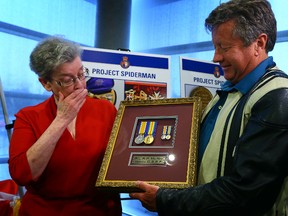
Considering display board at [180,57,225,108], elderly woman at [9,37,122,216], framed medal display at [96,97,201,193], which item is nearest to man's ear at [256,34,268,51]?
framed medal display at [96,97,201,193]

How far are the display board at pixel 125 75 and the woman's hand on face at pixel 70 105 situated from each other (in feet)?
2.12

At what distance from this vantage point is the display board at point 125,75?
214cm

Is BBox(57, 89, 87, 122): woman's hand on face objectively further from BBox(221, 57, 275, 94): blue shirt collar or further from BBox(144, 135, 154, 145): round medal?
BBox(221, 57, 275, 94): blue shirt collar

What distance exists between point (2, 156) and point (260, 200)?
337cm

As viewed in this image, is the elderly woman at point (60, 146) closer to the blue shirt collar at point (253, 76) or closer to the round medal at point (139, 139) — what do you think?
the round medal at point (139, 139)

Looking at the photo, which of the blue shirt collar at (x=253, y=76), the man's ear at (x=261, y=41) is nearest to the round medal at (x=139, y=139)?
the blue shirt collar at (x=253, y=76)

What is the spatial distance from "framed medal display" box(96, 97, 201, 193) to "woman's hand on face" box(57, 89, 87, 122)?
0.18m

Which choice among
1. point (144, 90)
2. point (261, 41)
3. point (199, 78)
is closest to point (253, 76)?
point (261, 41)

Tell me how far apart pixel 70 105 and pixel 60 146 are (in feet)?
0.59

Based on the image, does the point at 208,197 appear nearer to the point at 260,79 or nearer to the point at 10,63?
the point at 260,79

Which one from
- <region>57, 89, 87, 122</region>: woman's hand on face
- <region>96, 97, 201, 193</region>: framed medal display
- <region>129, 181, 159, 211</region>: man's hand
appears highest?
<region>57, 89, 87, 122</region>: woman's hand on face

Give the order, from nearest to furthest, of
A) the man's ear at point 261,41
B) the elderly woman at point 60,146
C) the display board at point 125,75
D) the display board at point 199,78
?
the man's ear at point 261,41 < the elderly woman at point 60,146 < the display board at point 125,75 < the display board at point 199,78

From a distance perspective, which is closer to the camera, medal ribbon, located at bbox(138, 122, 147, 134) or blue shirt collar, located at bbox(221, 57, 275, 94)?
blue shirt collar, located at bbox(221, 57, 275, 94)

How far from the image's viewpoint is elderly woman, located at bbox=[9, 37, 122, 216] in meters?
1.30
